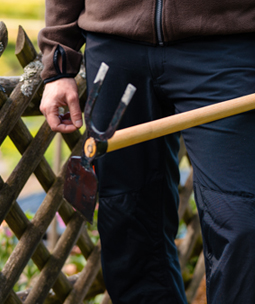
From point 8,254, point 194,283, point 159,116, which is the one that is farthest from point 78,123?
point 194,283

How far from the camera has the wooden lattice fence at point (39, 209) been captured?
107cm

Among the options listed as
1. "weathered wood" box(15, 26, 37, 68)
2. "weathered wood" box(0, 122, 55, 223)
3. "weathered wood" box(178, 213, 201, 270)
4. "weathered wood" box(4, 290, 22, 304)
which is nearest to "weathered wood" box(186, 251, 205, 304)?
"weathered wood" box(178, 213, 201, 270)

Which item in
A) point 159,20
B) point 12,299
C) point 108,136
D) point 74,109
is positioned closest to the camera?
point 108,136

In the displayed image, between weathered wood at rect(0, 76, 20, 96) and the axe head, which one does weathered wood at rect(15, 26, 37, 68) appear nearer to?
weathered wood at rect(0, 76, 20, 96)

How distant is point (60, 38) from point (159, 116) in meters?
0.34

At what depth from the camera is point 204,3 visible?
30.8 inches

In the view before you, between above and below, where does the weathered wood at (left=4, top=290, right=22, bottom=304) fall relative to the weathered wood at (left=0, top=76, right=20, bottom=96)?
below

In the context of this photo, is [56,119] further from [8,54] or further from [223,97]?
[8,54]

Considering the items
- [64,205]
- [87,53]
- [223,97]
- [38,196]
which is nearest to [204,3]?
[223,97]

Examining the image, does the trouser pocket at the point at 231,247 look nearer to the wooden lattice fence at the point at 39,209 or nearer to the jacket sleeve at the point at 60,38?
the jacket sleeve at the point at 60,38

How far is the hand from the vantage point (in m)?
0.93

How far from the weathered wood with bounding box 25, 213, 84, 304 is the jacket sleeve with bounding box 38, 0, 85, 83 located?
0.63 m

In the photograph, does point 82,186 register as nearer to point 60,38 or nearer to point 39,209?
point 60,38

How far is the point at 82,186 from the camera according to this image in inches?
29.7
